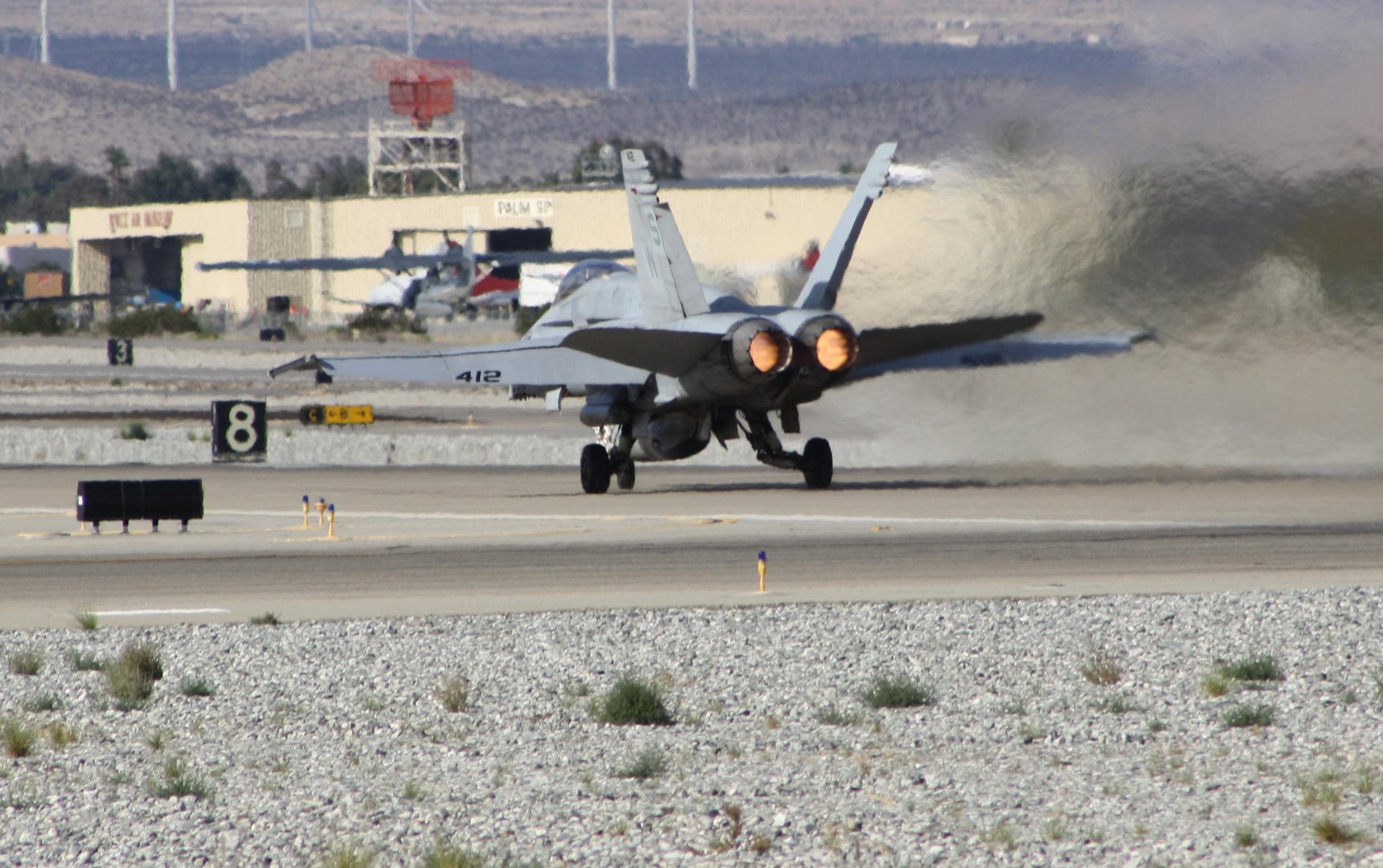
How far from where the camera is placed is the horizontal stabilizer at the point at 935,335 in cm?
2748

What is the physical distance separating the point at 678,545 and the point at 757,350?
4239 millimetres

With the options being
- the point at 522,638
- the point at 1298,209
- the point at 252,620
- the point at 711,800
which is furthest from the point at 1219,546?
the point at 711,800

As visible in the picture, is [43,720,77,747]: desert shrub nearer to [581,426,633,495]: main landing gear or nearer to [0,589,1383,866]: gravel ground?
[0,589,1383,866]: gravel ground

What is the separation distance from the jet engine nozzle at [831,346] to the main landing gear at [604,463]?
15.7ft

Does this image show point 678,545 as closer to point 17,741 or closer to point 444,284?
point 17,741

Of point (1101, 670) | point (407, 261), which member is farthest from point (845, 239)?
point (407, 261)

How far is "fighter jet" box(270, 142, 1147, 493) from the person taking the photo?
26.8 metres

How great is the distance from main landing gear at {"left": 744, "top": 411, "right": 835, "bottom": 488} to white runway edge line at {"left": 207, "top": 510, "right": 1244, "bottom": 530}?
3.25m

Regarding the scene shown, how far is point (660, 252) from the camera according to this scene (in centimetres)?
2845

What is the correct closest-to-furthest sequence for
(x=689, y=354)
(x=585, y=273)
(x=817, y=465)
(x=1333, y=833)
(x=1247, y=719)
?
(x=1333, y=833) < (x=1247, y=719) < (x=689, y=354) < (x=817, y=465) < (x=585, y=273)

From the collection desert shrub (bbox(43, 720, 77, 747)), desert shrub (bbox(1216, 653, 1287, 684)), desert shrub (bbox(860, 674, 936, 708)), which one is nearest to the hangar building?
desert shrub (bbox(1216, 653, 1287, 684))

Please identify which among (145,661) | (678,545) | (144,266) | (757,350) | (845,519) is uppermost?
(144,266)

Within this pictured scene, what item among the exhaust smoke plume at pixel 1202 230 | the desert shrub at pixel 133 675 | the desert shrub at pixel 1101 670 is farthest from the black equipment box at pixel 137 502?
the desert shrub at pixel 1101 670

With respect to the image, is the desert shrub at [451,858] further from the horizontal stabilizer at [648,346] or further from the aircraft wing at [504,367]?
the aircraft wing at [504,367]
